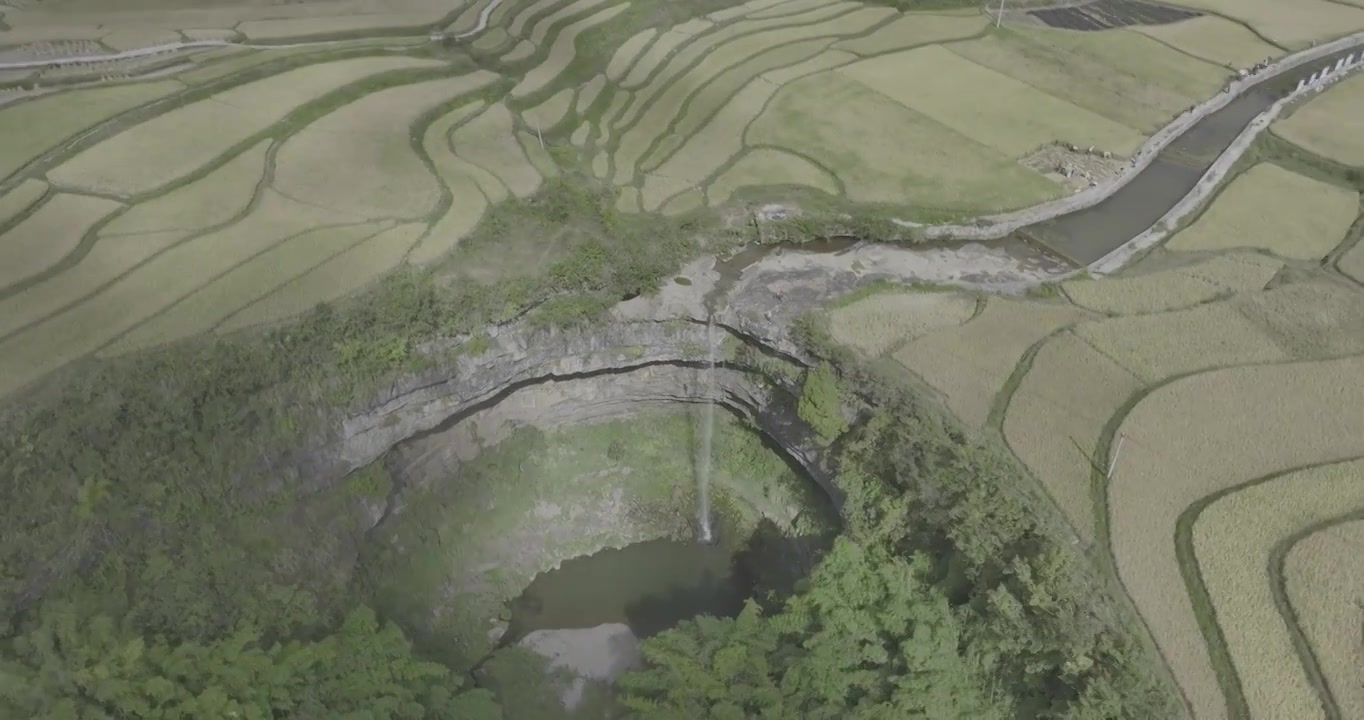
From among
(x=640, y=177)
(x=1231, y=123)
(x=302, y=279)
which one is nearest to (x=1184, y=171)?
(x=1231, y=123)

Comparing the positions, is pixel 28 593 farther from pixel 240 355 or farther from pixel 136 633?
pixel 240 355

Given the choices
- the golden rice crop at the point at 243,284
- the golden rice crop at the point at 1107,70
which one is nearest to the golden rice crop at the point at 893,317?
the golden rice crop at the point at 1107,70

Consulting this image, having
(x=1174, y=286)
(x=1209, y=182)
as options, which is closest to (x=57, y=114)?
(x=1174, y=286)

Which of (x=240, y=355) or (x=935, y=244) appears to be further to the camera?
(x=935, y=244)

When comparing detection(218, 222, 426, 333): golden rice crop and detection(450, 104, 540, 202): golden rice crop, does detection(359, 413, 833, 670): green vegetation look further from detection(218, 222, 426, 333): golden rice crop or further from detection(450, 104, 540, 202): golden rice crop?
detection(450, 104, 540, 202): golden rice crop

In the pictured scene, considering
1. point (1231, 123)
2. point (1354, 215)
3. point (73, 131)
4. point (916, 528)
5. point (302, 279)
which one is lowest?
point (916, 528)

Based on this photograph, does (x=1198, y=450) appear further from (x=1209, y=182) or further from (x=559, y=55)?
(x=559, y=55)
